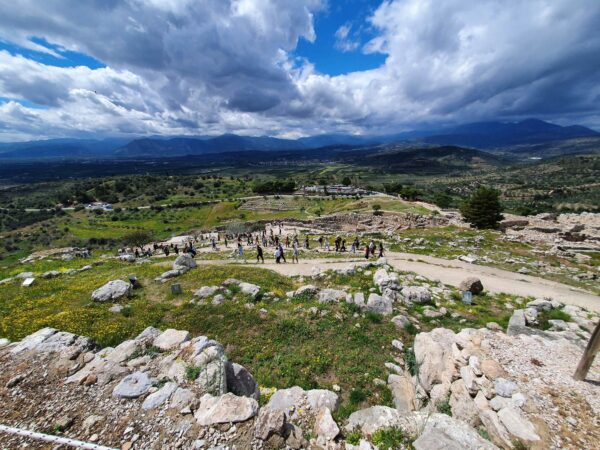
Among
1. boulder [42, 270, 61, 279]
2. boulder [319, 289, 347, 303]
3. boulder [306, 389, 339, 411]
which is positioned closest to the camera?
boulder [306, 389, 339, 411]

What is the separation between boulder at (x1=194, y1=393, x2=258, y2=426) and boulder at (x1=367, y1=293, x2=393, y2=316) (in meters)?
8.19

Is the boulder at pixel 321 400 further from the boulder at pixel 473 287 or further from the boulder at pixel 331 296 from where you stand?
the boulder at pixel 473 287

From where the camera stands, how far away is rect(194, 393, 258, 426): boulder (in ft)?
21.4

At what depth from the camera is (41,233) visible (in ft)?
301

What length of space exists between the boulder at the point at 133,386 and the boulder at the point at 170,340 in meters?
Result: 1.78

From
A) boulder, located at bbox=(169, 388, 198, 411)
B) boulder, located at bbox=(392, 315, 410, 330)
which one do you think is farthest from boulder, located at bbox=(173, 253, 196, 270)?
boulder, located at bbox=(392, 315, 410, 330)

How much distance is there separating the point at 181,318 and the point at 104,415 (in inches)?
263

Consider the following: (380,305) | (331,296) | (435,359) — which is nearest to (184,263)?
(331,296)

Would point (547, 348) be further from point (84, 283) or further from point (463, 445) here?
point (84, 283)

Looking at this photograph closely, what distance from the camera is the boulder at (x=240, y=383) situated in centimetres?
827

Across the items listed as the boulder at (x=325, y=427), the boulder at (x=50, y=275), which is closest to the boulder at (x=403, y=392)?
the boulder at (x=325, y=427)

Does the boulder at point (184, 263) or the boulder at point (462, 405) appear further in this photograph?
the boulder at point (184, 263)

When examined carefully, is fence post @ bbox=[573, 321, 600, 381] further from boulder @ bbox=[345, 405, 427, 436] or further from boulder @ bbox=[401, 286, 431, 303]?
boulder @ bbox=[401, 286, 431, 303]

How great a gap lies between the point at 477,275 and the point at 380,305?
38.5 feet
